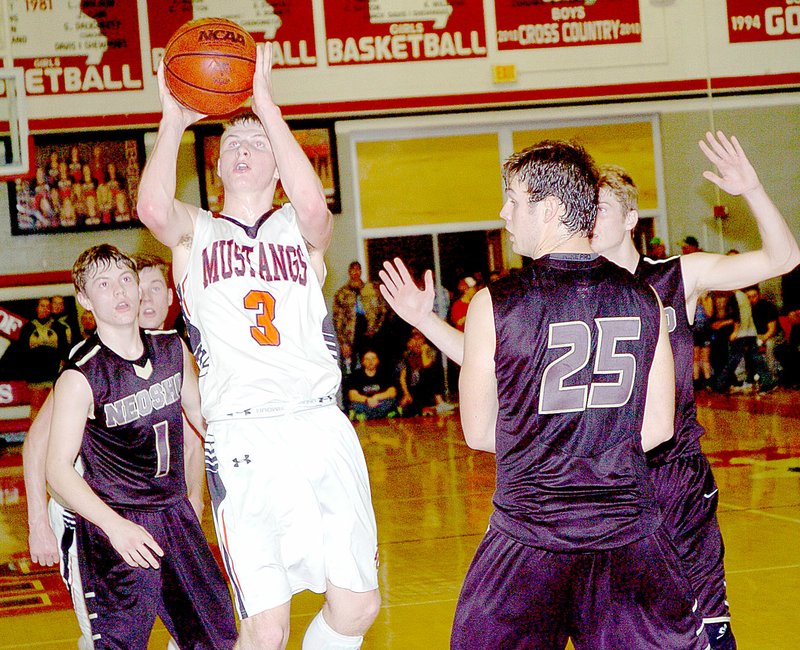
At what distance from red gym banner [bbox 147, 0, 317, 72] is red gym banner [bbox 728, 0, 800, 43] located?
670 cm

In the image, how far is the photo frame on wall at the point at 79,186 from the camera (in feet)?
49.9

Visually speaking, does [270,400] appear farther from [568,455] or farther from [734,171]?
[734,171]

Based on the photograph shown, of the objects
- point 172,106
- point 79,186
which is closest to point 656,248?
point 79,186

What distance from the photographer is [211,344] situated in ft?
12.5

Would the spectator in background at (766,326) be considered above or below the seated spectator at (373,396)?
above

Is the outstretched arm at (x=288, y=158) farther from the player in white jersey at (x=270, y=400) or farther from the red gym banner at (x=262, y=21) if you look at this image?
the red gym banner at (x=262, y=21)

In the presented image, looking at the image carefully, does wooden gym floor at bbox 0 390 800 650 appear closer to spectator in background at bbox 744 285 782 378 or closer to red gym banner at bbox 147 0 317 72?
spectator in background at bbox 744 285 782 378

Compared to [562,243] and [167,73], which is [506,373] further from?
[167,73]

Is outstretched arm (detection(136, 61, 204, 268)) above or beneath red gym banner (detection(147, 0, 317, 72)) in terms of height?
beneath

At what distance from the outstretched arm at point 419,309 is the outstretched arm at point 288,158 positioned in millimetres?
403

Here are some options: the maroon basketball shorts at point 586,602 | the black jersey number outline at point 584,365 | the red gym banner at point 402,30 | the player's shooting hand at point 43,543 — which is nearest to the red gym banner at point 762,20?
the red gym banner at point 402,30

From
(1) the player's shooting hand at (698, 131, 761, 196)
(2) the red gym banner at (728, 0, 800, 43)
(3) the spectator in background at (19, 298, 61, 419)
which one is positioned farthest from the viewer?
(2) the red gym banner at (728, 0, 800, 43)

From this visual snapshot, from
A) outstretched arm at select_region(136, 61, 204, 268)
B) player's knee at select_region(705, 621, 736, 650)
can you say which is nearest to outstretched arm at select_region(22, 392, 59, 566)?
outstretched arm at select_region(136, 61, 204, 268)

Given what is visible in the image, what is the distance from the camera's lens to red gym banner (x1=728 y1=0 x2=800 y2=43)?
54.2 ft
